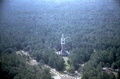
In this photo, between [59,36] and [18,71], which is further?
[59,36]

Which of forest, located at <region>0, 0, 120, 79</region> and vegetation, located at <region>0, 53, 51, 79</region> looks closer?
vegetation, located at <region>0, 53, 51, 79</region>

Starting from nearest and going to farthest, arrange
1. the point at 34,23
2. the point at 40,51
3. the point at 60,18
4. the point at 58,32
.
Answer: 1. the point at 40,51
2. the point at 58,32
3. the point at 34,23
4. the point at 60,18

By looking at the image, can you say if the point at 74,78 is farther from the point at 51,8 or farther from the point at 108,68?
the point at 51,8

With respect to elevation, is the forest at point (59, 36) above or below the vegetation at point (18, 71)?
above

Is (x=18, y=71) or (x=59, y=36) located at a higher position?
(x=59, y=36)

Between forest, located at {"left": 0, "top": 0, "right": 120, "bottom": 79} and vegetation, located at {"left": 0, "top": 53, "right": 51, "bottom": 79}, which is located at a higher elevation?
forest, located at {"left": 0, "top": 0, "right": 120, "bottom": 79}

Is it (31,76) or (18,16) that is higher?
(18,16)

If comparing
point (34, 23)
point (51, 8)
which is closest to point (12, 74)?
point (34, 23)

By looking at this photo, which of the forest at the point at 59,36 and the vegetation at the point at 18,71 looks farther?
the forest at the point at 59,36
